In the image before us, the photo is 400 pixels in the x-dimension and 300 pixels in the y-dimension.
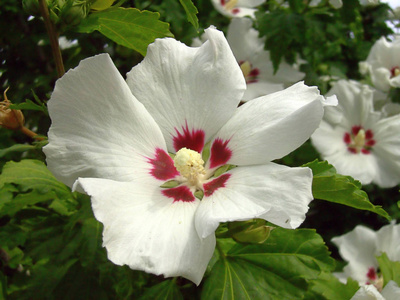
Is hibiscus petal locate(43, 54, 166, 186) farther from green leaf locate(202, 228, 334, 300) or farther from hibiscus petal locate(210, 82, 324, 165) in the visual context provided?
green leaf locate(202, 228, 334, 300)

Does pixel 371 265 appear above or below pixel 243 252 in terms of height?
below

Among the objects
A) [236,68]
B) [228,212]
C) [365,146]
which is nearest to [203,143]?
[236,68]

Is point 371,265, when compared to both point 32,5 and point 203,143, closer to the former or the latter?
point 203,143

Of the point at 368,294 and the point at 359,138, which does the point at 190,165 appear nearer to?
the point at 368,294

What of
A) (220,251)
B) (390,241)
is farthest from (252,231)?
(390,241)

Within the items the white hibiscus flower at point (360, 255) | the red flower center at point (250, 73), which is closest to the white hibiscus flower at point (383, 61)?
the red flower center at point (250, 73)

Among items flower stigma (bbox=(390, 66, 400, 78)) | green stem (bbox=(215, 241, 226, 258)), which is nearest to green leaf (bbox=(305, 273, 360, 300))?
green stem (bbox=(215, 241, 226, 258))
